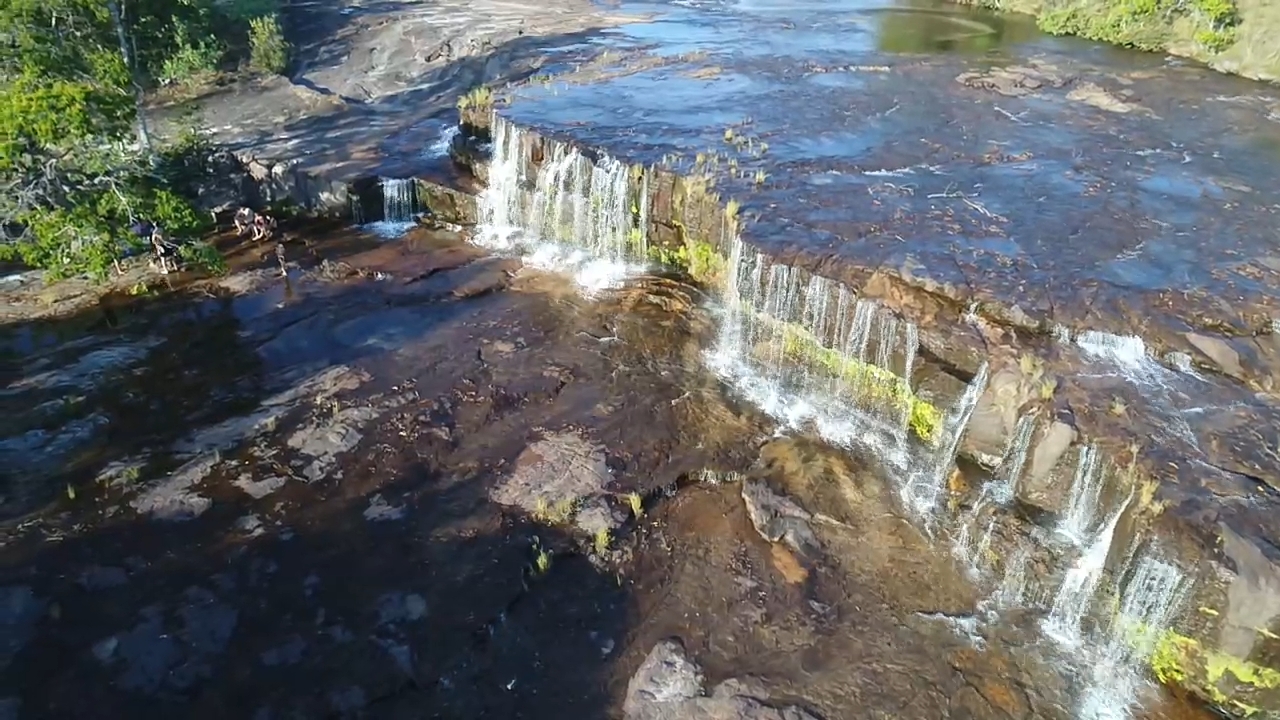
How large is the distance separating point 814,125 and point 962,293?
956cm

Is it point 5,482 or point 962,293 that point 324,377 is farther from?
point 962,293

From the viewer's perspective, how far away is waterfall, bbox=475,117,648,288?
19.2m

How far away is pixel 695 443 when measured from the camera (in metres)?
14.1

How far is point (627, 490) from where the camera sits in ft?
43.0

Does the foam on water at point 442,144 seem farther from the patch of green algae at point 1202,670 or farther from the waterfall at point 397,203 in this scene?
the patch of green algae at point 1202,670

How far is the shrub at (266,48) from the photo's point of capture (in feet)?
104

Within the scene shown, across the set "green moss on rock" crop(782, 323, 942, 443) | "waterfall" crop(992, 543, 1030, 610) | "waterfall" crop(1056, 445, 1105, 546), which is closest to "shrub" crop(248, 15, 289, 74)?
"green moss on rock" crop(782, 323, 942, 443)

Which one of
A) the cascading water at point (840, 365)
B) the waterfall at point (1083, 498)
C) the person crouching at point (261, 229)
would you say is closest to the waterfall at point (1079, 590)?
the cascading water at point (840, 365)

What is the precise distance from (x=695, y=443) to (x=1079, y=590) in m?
6.13

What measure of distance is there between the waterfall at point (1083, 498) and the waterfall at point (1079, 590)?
0.25 metres

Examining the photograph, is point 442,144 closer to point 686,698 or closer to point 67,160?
point 67,160

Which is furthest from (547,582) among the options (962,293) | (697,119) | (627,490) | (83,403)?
(697,119)

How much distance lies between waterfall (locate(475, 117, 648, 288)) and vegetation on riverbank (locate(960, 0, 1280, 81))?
23.1m

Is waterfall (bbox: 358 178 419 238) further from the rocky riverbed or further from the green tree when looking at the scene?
the green tree
